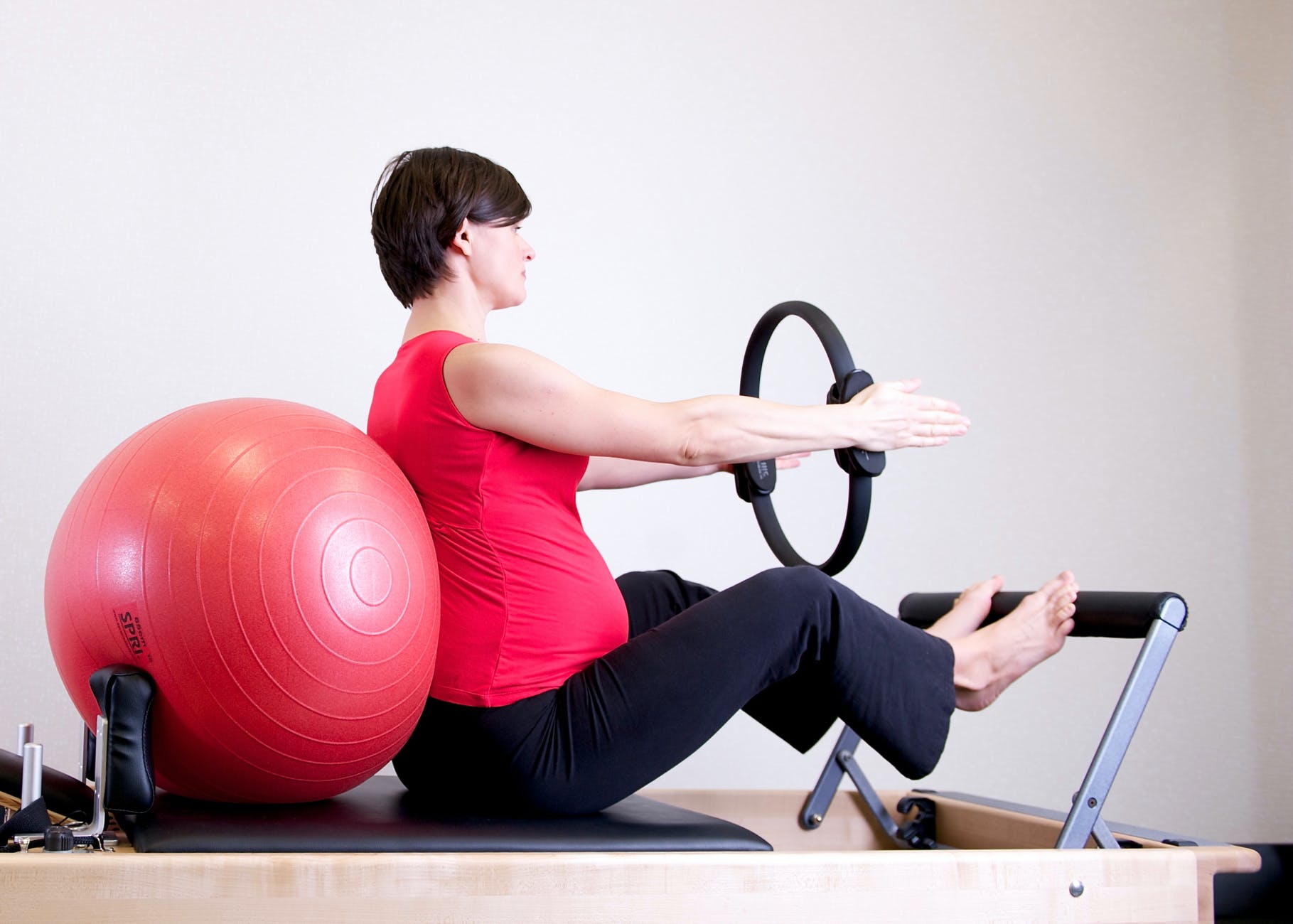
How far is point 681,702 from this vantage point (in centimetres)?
163

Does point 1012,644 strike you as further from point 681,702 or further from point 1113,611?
point 681,702

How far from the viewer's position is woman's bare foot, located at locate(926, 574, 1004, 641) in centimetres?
207

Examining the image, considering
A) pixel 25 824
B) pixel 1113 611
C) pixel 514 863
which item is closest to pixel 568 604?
pixel 514 863

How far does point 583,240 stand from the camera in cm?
322

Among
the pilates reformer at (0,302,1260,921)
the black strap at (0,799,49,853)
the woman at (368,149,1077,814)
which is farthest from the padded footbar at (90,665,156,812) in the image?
the woman at (368,149,1077,814)

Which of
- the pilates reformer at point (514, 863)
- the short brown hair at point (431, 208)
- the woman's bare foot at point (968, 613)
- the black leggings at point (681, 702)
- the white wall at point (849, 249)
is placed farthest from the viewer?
the white wall at point (849, 249)

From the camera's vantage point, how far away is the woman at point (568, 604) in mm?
1625

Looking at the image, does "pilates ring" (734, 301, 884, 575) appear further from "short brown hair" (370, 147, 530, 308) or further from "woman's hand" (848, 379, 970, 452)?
"short brown hair" (370, 147, 530, 308)

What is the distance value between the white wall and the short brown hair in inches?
43.5

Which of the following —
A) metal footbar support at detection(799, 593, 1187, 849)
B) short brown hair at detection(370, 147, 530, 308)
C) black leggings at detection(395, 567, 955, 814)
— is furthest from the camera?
short brown hair at detection(370, 147, 530, 308)

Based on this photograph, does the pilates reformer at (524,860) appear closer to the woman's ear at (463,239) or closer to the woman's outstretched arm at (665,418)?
the woman's outstretched arm at (665,418)

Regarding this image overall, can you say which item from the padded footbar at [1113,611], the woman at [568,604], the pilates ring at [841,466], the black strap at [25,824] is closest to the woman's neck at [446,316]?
the woman at [568,604]

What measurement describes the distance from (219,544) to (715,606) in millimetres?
722

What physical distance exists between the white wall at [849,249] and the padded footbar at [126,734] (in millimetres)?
1582
